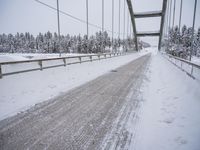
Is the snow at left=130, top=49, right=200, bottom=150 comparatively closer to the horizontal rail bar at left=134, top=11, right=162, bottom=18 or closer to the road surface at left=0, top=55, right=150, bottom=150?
the road surface at left=0, top=55, right=150, bottom=150

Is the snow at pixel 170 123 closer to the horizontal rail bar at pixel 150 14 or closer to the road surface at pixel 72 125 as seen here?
the road surface at pixel 72 125

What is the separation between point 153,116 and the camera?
13.0 ft

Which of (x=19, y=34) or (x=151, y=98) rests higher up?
(x=19, y=34)

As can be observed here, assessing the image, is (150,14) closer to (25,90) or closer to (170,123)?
(25,90)

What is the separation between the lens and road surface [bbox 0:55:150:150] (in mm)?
2830

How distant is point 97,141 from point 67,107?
1.87 meters

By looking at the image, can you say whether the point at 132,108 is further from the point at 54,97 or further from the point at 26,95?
the point at 26,95

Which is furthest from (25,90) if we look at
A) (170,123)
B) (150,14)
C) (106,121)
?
(150,14)

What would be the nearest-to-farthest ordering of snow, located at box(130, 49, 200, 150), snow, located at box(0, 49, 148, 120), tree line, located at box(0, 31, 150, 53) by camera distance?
1. snow, located at box(130, 49, 200, 150)
2. snow, located at box(0, 49, 148, 120)
3. tree line, located at box(0, 31, 150, 53)

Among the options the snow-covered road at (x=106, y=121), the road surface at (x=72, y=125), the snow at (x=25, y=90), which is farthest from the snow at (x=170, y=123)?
the snow at (x=25, y=90)

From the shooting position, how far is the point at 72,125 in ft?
11.5

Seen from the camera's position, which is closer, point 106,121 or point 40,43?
point 106,121

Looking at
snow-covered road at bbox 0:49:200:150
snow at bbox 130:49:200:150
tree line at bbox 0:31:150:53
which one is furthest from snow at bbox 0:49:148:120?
tree line at bbox 0:31:150:53

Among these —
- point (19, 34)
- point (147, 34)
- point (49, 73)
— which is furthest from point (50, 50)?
point (49, 73)
